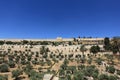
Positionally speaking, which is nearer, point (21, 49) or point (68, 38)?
point (21, 49)

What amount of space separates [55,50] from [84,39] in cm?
4321

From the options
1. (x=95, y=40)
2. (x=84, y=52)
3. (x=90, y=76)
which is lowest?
(x=90, y=76)

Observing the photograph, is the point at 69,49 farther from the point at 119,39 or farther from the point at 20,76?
the point at 20,76

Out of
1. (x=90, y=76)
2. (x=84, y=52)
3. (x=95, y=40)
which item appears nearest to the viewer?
(x=90, y=76)

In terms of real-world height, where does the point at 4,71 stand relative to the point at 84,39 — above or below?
below

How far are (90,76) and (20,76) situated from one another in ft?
40.1

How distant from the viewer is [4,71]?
46.6m

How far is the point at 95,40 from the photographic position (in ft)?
397

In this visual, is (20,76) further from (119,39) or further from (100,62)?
(119,39)

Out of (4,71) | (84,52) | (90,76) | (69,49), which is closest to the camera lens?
(90,76)

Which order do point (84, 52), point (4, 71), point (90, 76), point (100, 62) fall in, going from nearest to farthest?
point (90, 76), point (4, 71), point (100, 62), point (84, 52)

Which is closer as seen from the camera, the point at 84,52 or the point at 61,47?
the point at 84,52

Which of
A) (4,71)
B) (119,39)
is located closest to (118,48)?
(119,39)

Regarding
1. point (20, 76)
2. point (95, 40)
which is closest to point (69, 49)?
point (95, 40)
